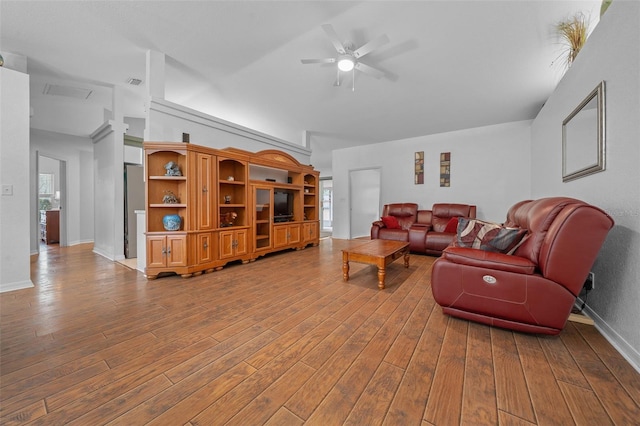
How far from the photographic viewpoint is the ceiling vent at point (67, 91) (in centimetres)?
381

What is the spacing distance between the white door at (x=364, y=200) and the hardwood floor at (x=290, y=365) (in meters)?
5.57

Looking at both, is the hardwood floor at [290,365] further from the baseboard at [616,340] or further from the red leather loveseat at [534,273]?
the red leather loveseat at [534,273]

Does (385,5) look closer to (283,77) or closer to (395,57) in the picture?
(395,57)

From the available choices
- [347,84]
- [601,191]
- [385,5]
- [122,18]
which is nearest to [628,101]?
[601,191]

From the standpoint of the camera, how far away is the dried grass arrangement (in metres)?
2.30

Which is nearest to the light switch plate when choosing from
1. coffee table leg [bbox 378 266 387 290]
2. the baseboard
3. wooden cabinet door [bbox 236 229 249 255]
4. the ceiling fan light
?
wooden cabinet door [bbox 236 229 249 255]

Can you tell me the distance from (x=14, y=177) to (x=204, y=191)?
6.36 ft

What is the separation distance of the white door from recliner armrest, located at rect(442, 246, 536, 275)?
594cm

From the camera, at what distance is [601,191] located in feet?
6.04

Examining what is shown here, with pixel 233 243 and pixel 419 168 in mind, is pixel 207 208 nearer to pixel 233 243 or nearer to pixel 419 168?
pixel 233 243

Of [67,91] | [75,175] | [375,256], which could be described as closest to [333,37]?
[375,256]

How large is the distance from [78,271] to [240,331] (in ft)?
10.9

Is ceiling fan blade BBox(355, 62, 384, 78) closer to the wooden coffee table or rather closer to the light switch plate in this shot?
the wooden coffee table

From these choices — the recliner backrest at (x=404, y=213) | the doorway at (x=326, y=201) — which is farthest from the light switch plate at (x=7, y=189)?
the doorway at (x=326, y=201)
